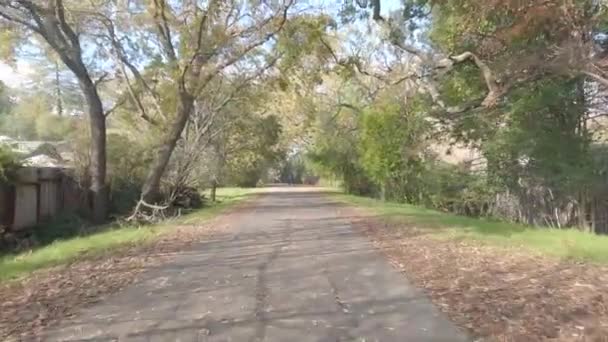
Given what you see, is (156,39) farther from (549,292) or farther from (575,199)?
(549,292)

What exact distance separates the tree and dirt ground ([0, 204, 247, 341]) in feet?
26.7

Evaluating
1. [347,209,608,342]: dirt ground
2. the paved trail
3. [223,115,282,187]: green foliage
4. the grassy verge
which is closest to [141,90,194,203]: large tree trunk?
the grassy verge

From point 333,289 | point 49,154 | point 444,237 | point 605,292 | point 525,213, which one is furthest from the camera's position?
point 49,154

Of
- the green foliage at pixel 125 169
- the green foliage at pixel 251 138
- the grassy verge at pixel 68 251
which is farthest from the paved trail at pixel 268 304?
the green foliage at pixel 251 138

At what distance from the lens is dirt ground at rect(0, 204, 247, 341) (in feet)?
21.4

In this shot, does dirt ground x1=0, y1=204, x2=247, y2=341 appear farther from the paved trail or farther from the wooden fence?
the wooden fence

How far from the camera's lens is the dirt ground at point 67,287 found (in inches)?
257

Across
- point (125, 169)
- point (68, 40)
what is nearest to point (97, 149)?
point (68, 40)

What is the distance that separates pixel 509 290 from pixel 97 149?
15.7 m

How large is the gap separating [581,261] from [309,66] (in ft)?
60.9

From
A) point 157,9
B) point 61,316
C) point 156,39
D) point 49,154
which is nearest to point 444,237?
point 61,316

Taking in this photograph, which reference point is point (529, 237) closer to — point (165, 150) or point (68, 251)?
point (68, 251)

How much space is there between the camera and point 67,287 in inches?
331

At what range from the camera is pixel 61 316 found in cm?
674
